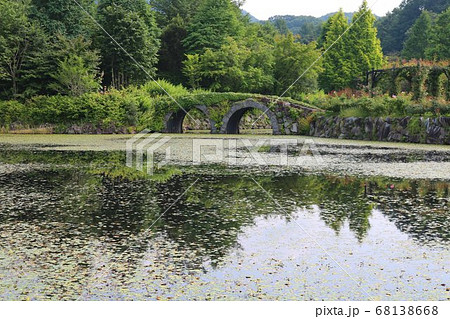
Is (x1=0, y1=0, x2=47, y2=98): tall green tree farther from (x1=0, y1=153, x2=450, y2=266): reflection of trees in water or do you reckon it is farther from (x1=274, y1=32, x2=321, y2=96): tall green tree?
(x1=0, y1=153, x2=450, y2=266): reflection of trees in water

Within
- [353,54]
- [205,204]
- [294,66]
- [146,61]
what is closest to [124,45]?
[146,61]

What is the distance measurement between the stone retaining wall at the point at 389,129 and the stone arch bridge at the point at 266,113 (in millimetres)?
2566

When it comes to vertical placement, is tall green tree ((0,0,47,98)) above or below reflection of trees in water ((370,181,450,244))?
above

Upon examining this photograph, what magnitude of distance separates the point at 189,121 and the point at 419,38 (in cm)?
3416

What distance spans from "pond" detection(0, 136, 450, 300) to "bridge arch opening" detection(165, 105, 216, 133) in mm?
24755

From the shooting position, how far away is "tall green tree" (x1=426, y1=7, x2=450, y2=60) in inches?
2108

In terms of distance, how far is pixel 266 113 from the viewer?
3347 cm

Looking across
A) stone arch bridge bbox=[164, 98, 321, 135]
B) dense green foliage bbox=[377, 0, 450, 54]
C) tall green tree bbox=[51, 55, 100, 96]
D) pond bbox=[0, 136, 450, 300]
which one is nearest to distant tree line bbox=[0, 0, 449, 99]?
tall green tree bbox=[51, 55, 100, 96]

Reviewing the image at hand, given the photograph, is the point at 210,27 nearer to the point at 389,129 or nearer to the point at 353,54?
the point at 353,54

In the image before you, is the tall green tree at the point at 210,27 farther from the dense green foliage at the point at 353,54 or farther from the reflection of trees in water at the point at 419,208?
the reflection of trees in water at the point at 419,208

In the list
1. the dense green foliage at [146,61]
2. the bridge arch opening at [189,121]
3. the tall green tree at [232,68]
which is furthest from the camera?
the tall green tree at [232,68]

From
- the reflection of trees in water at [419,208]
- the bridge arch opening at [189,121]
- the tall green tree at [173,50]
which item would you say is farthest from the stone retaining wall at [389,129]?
the tall green tree at [173,50]

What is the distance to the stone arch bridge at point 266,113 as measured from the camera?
32266 millimetres

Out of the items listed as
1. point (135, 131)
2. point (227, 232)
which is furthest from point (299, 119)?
point (227, 232)
